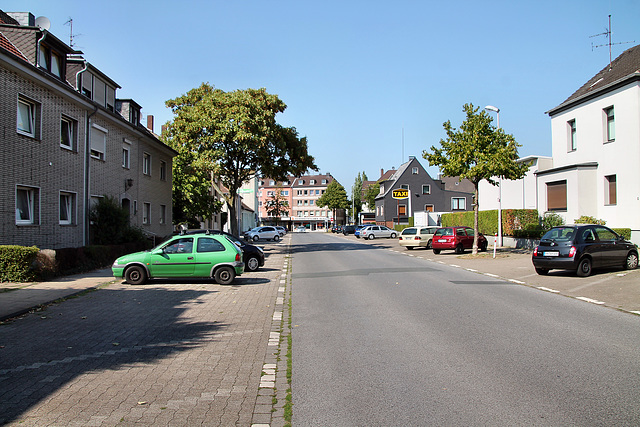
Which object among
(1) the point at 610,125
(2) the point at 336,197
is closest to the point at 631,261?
(1) the point at 610,125

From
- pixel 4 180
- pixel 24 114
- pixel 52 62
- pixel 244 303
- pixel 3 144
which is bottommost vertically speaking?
pixel 244 303

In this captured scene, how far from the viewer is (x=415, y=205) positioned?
7006cm

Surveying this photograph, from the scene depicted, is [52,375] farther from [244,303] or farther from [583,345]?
[583,345]

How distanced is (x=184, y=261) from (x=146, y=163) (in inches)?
655

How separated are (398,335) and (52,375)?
14.8ft

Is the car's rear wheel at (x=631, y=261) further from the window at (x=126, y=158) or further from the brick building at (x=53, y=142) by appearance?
the window at (x=126, y=158)

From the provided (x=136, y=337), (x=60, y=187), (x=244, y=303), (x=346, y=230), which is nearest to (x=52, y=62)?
(x=60, y=187)

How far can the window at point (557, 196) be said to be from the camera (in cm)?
2611

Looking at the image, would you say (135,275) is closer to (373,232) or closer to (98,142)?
(98,142)

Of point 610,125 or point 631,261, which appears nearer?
point 631,261

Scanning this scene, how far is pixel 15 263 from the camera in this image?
12641 mm

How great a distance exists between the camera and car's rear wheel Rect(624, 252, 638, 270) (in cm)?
1467

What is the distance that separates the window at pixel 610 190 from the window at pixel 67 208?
2444 centimetres

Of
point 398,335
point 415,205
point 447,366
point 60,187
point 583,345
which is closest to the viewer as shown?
point 447,366
